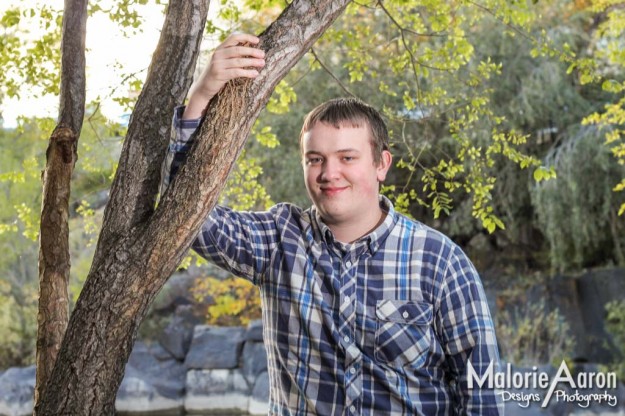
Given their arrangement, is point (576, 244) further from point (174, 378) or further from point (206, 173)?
point (206, 173)

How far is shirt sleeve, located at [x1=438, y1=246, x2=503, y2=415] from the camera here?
165 cm

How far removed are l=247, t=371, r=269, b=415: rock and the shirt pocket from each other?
311 inches

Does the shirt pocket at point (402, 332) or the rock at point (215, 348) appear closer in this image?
the shirt pocket at point (402, 332)

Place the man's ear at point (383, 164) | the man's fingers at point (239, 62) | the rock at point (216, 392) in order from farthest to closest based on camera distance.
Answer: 1. the rock at point (216, 392)
2. the man's ear at point (383, 164)
3. the man's fingers at point (239, 62)

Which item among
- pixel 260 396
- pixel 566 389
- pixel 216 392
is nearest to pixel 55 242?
pixel 566 389

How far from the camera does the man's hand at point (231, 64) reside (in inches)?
61.7

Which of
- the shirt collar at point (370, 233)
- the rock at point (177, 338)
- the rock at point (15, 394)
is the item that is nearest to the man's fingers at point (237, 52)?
the shirt collar at point (370, 233)

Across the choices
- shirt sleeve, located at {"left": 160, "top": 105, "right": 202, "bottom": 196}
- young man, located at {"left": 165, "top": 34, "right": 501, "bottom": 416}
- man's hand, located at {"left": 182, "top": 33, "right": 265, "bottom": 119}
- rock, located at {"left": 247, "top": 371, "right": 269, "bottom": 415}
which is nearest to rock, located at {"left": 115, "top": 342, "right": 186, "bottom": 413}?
rock, located at {"left": 247, "top": 371, "right": 269, "bottom": 415}

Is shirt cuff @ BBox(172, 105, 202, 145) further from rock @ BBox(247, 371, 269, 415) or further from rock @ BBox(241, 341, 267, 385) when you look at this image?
rock @ BBox(241, 341, 267, 385)

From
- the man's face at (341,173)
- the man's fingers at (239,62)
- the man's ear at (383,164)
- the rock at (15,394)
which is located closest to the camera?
the man's fingers at (239,62)

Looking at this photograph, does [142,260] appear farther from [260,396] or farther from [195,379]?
[195,379]

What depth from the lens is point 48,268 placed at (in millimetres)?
2234

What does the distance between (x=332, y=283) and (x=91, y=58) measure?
2754 millimetres

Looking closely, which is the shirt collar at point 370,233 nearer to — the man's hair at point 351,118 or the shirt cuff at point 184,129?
the man's hair at point 351,118
